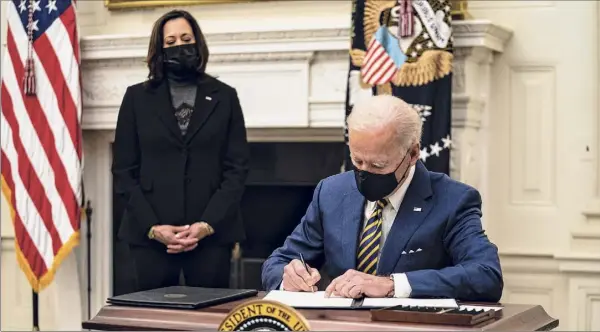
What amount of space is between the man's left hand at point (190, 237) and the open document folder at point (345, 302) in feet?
6.33

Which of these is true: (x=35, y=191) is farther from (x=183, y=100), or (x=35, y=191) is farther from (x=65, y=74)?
(x=183, y=100)

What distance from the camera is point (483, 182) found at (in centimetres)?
561

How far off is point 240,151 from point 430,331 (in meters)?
2.66

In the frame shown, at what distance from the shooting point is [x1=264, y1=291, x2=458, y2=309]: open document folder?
253cm

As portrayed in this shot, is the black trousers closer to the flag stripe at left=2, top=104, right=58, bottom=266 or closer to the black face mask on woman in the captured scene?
the black face mask on woman

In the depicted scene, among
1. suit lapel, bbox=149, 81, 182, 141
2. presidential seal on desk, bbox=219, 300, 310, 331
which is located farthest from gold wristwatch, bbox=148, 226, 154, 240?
presidential seal on desk, bbox=219, 300, 310, 331

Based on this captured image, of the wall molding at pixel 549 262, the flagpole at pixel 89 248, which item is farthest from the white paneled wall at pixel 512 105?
the flagpole at pixel 89 248

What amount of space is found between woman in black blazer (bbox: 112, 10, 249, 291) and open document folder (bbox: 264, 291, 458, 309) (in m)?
2.00

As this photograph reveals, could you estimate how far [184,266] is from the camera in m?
4.71

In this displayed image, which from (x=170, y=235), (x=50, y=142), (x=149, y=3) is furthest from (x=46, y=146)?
(x=170, y=235)

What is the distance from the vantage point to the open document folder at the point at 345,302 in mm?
2525

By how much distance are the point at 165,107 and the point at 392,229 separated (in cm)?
205

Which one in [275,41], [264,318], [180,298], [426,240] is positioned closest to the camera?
[264,318]

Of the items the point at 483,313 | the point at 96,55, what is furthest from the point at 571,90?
the point at 483,313
